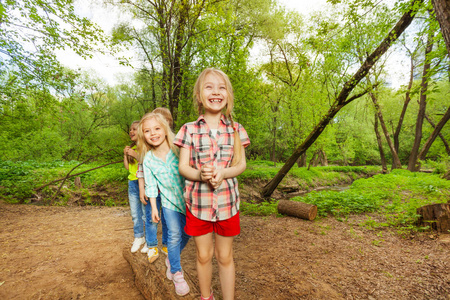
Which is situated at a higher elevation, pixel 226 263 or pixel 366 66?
pixel 366 66

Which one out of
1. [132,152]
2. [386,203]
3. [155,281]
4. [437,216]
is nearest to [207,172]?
[155,281]

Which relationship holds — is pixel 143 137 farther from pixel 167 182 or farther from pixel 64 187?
pixel 64 187

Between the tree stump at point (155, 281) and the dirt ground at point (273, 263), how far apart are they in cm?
23

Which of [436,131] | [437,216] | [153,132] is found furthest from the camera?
[436,131]

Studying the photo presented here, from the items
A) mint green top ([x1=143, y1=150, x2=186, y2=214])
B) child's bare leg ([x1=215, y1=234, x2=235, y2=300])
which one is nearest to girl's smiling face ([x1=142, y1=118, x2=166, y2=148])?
mint green top ([x1=143, y1=150, x2=186, y2=214])

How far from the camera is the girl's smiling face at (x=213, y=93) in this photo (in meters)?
1.63

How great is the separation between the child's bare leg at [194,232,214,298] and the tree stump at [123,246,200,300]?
0.34 metres

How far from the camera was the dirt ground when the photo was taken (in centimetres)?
250

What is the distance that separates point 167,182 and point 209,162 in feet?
2.45

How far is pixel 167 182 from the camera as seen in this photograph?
A: 7.00 feet

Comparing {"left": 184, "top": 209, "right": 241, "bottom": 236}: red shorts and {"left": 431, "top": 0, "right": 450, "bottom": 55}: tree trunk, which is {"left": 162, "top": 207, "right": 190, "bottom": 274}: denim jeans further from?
{"left": 431, "top": 0, "right": 450, "bottom": 55}: tree trunk

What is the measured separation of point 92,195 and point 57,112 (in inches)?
161

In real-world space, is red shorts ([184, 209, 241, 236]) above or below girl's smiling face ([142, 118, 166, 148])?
below

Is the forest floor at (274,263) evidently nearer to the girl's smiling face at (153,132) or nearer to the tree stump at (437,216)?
the tree stump at (437,216)
